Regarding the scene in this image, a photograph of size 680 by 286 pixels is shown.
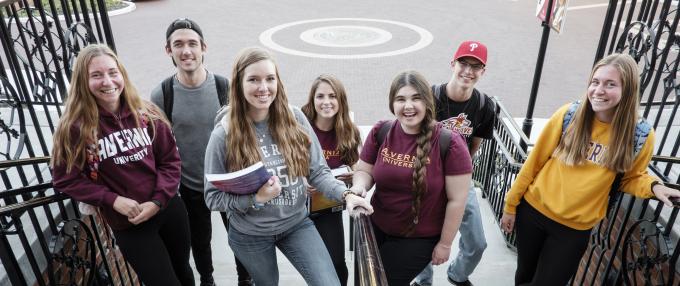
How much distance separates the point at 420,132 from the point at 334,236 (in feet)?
2.95

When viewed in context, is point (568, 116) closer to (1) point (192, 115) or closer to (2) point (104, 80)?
(1) point (192, 115)

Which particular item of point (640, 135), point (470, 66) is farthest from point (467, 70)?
point (640, 135)

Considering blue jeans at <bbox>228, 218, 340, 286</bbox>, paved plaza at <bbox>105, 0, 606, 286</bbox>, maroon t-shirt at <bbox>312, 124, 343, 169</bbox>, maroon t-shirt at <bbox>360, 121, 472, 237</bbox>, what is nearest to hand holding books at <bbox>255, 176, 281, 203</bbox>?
blue jeans at <bbox>228, 218, 340, 286</bbox>

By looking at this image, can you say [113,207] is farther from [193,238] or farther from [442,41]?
[442,41]

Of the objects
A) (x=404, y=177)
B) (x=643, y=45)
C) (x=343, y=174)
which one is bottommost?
(x=343, y=174)

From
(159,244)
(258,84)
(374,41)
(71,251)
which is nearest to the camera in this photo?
(258,84)

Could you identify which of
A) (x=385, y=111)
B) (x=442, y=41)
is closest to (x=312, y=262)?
(x=385, y=111)

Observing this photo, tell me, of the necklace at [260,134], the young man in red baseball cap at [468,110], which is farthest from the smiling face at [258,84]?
the young man in red baseball cap at [468,110]

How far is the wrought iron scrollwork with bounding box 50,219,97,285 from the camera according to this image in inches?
102

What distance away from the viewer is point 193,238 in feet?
10.9

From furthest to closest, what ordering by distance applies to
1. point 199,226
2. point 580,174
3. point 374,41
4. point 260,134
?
point 374,41, point 199,226, point 580,174, point 260,134

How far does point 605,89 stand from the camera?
7.76 ft

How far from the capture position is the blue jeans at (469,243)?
3.25 m

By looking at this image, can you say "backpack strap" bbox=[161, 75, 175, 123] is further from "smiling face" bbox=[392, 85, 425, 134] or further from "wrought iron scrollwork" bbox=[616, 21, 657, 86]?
"wrought iron scrollwork" bbox=[616, 21, 657, 86]
